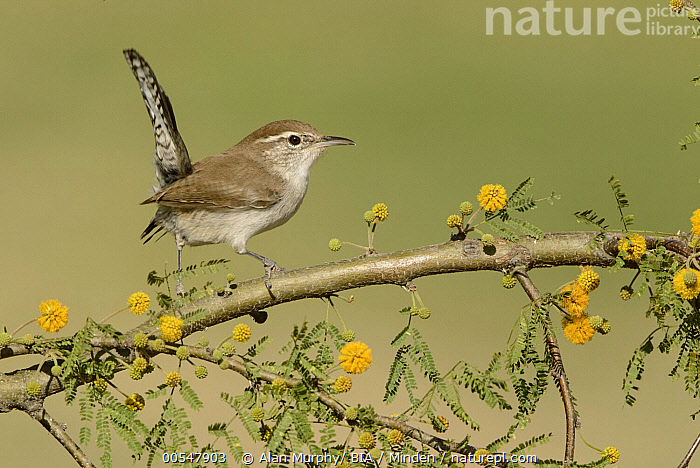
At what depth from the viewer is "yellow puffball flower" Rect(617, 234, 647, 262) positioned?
2.12 m

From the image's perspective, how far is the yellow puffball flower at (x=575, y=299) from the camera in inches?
85.7

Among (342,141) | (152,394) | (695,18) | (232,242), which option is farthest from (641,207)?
(152,394)

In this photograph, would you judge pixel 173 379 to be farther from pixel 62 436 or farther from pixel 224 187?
pixel 224 187

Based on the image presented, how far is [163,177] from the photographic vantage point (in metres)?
4.60

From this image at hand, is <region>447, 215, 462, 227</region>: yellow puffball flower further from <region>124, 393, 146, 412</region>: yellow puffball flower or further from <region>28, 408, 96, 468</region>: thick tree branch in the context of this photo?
<region>28, 408, 96, 468</region>: thick tree branch

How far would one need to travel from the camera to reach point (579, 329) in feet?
7.16

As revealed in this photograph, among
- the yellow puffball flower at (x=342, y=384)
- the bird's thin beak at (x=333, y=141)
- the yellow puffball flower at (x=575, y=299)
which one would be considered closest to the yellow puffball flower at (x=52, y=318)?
the yellow puffball flower at (x=342, y=384)

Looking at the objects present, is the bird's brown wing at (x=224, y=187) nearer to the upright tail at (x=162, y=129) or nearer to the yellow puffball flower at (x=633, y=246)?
the upright tail at (x=162, y=129)

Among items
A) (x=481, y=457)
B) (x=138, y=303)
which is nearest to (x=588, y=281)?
(x=481, y=457)

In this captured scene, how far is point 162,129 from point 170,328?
2.17 meters

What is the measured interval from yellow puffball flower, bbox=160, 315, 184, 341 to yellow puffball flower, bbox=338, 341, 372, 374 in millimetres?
510

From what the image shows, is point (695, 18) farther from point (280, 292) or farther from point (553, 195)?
point (280, 292)

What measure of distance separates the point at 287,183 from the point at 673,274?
3.16 metres

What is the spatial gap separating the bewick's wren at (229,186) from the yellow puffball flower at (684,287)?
2.71 m
